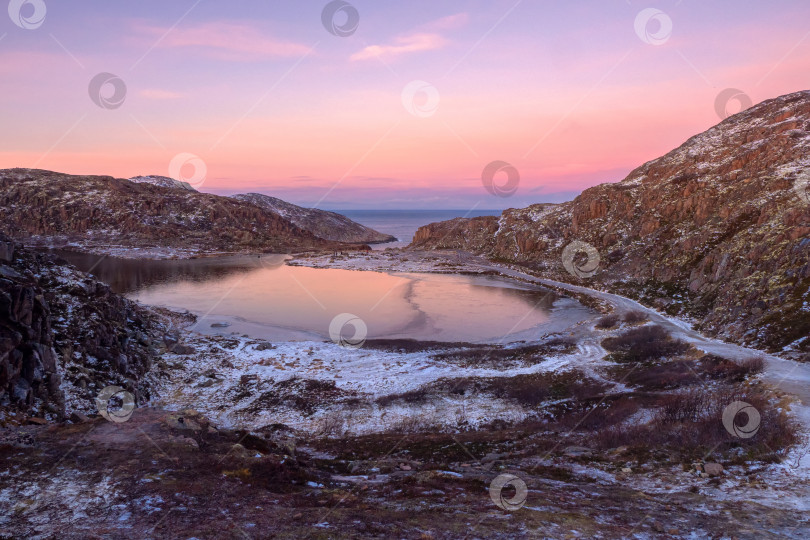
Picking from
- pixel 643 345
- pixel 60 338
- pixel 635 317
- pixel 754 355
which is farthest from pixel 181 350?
pixel 635 317

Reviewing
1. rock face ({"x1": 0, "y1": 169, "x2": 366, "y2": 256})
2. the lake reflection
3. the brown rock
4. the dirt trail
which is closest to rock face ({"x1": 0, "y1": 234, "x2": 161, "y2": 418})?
the lake reflection

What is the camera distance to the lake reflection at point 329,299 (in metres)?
43.3

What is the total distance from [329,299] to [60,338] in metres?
35.5

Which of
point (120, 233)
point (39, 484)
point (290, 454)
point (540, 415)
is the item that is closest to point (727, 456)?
point (540, 415)

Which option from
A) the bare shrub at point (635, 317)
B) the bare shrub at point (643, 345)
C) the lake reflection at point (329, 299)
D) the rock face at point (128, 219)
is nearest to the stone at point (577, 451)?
the bare shrub at point (643, 345)

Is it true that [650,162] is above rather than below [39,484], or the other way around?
above

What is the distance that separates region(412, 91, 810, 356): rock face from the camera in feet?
113

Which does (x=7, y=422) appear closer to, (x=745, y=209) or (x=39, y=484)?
(x=39, y=484)

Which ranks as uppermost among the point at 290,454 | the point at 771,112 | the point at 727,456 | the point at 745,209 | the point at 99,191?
the point at 771,112

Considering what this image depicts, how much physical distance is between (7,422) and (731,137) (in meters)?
99.3

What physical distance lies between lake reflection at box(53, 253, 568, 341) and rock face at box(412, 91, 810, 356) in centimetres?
1432

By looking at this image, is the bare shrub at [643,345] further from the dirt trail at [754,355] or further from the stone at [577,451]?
the stone at [577,451]

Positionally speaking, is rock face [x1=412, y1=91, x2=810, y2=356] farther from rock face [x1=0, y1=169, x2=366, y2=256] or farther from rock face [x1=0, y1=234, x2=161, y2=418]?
rock face [x1=0, y1=169, x2=366, y2=256]

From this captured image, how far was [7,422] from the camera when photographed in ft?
49.2
